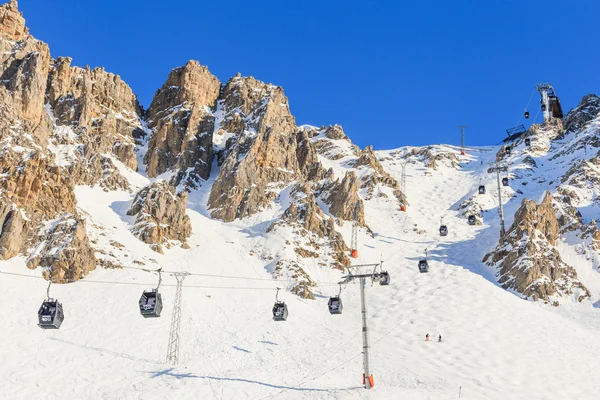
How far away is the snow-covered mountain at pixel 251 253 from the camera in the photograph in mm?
50906

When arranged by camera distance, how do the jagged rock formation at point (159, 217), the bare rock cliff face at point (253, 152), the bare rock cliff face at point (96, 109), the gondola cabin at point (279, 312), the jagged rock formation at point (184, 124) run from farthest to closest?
the jagged rock formation at point (184, 124), the bare rock cliff face at point (96, 109), the bare rock cliff face at point (253, 152), the jagged rock formation at point (159, 217), the gondola cabin at point (279, 312)

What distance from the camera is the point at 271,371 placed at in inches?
1970

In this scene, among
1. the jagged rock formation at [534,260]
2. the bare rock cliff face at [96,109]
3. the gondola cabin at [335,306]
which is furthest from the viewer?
the bare rock cliff face at [96,109]

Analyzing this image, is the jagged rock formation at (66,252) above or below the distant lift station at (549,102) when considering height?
below

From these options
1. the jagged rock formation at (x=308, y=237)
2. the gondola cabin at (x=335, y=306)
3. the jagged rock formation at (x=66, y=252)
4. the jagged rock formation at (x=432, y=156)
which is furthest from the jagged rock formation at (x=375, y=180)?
the gondola cabin at (x=335, y=306)

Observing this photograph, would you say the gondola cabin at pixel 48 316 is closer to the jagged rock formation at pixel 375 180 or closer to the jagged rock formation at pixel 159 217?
the jagged rock formation at pixel 159 217

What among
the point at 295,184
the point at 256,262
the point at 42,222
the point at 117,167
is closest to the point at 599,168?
the point at 295,184

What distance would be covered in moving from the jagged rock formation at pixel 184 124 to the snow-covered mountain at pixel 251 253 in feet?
1.44

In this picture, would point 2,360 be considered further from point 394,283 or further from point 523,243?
point 523,243

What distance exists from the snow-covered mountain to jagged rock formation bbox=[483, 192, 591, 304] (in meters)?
0.29

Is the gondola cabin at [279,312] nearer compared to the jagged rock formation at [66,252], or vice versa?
the gondola cabin at [279,312]

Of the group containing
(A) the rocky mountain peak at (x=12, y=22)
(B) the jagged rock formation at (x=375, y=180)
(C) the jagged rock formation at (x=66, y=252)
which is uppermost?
(A) the rocky mountain peak at (x=12, y=22)

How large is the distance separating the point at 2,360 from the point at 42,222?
85.6 feet

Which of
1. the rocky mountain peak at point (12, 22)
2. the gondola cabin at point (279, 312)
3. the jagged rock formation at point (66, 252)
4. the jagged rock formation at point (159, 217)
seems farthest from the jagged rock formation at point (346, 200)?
the rocky mountain peak at point (12, 22)
